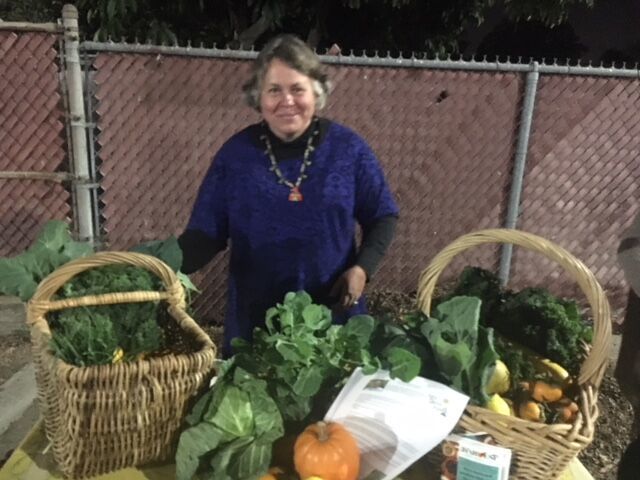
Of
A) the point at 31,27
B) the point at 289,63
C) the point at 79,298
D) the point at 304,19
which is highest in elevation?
the point at 304,19

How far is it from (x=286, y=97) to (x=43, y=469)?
1229mm

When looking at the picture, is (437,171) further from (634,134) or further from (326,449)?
(326,449)

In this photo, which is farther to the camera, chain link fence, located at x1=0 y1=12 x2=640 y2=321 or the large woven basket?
chain link fence, located at x1=0 y1=12 x2=640 y2=321

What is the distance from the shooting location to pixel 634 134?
181 inches

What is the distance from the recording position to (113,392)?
1.26 metres

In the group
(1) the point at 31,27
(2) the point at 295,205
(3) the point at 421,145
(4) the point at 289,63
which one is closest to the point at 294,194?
(2) the point at 295,205

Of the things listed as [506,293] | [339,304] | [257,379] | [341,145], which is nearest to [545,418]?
[506,293]

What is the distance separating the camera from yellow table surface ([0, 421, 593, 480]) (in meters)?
1.39

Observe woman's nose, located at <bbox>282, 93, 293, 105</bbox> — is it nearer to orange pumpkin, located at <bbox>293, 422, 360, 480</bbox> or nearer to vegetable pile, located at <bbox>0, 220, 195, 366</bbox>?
vegetable pile, located at <bbox>0, 220, 195, 366</bbox>

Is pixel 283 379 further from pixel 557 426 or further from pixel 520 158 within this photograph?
pixel 520 158

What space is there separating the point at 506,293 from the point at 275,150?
0.88m

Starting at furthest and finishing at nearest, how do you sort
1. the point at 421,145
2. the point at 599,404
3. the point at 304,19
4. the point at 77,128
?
the point at 304,19 → the point at 421,145 → the point at 77,128 → the point at 599,404

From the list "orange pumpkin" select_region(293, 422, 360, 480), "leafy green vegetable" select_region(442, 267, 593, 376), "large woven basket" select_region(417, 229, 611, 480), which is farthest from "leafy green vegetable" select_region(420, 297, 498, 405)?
"orange pumpkin" select_region(293, 422, 360, 480)

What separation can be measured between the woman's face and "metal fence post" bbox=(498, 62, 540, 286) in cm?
271
